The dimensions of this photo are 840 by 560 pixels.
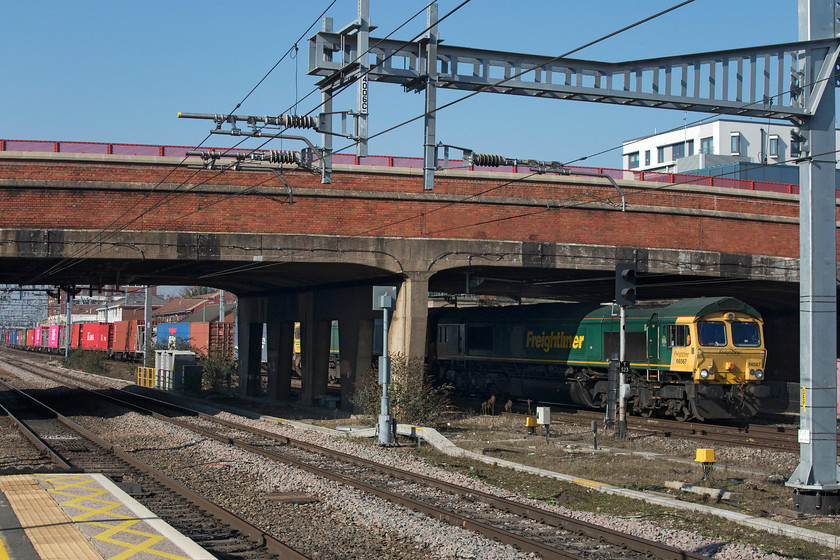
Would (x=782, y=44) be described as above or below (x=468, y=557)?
above

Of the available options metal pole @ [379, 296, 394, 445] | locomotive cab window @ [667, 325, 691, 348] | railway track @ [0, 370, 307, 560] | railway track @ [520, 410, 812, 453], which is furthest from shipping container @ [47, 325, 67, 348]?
locomotive cab window @ [667, 325, 691, 348]

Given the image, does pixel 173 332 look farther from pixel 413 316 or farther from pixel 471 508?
pixel 471 508

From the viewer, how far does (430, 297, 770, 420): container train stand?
78.6 feet

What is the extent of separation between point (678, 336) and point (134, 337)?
49.1 metres

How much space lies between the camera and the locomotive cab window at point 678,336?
23939 millimetres

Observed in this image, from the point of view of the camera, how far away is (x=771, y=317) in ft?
122

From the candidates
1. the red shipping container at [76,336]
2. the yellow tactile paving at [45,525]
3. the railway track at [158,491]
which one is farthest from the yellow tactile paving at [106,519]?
the red shipping container at [76,336]

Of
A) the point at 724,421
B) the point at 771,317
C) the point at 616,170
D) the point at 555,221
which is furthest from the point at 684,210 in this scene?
the point at 771,317

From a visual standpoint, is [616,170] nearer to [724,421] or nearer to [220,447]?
[724,421]

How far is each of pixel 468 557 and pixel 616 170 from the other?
63.1ft

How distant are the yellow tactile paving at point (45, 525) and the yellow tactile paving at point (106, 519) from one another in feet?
0.49

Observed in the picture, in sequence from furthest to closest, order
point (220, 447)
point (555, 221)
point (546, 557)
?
→ point (555, 221), point (220, 447), point (546, 557)

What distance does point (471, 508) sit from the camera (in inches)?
474

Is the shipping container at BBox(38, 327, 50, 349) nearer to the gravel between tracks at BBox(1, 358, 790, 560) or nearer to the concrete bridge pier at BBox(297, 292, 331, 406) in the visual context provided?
the concrete bridge pier at BBox(297, 292, 331, 406)
